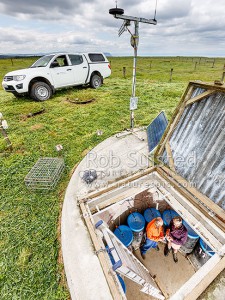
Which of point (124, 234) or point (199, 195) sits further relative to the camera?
point (124, 234)

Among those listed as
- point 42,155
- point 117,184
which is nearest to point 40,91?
point 42,155

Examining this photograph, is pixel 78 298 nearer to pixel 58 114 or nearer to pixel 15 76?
pixel 58 114

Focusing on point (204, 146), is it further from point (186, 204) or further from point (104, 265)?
point (104, 265)

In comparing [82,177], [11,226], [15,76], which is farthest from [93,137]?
[15,76]

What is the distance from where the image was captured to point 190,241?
4223mm

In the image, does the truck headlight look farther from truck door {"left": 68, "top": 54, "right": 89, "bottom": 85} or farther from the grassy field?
truck door {"left": 68, "top": 54, "right": 89, "bottom": 85}

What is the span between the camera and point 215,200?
117 inches

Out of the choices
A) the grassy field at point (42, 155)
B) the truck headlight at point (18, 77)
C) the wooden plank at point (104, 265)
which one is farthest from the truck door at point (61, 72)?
the wooden plank at point (104, 265)

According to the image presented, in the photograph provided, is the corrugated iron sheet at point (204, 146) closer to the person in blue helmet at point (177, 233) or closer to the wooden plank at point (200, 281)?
the wooden plank at point (200, 281)

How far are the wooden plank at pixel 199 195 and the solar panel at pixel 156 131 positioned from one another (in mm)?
1070

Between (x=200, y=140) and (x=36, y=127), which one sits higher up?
(x=200, y=140)

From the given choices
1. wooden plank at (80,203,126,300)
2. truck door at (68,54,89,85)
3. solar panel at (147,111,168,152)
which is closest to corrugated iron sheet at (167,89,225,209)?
solar panel at (147,111,168,152)

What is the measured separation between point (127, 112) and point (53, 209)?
590 centimetres

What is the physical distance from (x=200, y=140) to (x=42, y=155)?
4361mm
